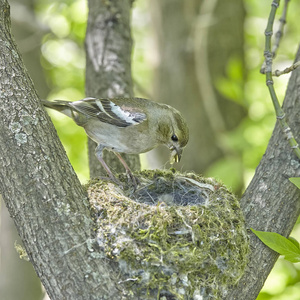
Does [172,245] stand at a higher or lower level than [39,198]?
lower

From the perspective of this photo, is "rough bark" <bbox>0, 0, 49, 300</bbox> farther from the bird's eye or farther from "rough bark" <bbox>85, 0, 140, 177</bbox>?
the bird's eye

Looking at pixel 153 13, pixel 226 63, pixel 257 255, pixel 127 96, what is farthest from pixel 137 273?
pixel 153 13

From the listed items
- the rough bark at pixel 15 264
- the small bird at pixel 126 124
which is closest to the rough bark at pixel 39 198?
the small bird at pixel 126 124

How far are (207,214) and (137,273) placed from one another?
68cm

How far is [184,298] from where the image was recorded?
2.95 metres

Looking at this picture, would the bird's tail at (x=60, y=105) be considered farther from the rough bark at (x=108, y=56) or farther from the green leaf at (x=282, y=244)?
the green leaf at (x=282, y=244)

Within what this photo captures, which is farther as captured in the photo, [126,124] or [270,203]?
[126,124]

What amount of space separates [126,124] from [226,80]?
2.07 m

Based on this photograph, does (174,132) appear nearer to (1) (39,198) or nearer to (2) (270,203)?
(2) (270,203)

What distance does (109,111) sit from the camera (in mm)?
4465

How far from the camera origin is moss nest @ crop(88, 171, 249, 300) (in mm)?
2957

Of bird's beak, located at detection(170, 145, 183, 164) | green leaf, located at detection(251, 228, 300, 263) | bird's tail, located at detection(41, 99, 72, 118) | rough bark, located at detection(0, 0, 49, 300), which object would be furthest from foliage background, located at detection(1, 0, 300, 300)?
bird's tail, located at detection(41, 99, 72, 118)

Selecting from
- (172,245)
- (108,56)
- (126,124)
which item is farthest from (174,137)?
(172,245)

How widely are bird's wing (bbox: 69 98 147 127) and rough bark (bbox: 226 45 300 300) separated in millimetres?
1424
